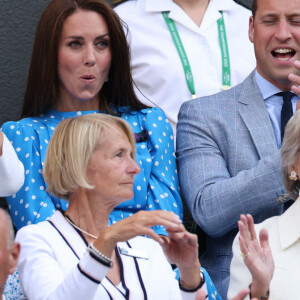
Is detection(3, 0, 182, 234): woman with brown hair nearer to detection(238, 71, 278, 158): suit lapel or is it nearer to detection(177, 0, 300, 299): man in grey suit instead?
detection(177, 0, 300, 299): man in grey suit

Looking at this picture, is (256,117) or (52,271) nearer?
(52,271)

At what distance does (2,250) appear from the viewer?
2727 mm

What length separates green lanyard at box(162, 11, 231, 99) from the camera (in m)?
4.44

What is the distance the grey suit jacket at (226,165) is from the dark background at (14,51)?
89cm

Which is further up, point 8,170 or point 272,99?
point 8,170

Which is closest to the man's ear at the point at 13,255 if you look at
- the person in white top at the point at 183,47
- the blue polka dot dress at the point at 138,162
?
the blue polka dot dress at the point at 138,162

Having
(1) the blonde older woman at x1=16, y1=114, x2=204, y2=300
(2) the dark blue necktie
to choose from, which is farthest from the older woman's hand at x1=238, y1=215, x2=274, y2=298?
(2) the dark blue necktie

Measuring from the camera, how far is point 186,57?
4484 millimetres

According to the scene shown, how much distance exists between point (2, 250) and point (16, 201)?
3.42 feet

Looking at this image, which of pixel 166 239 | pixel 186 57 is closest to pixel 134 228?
pixel 166 239

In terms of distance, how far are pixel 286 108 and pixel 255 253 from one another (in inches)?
44.6

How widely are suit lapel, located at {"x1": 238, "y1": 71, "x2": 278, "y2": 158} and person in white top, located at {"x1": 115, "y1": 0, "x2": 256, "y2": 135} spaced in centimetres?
36

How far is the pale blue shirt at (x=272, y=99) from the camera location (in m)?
4.06

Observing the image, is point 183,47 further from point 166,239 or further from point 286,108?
point 166,239
